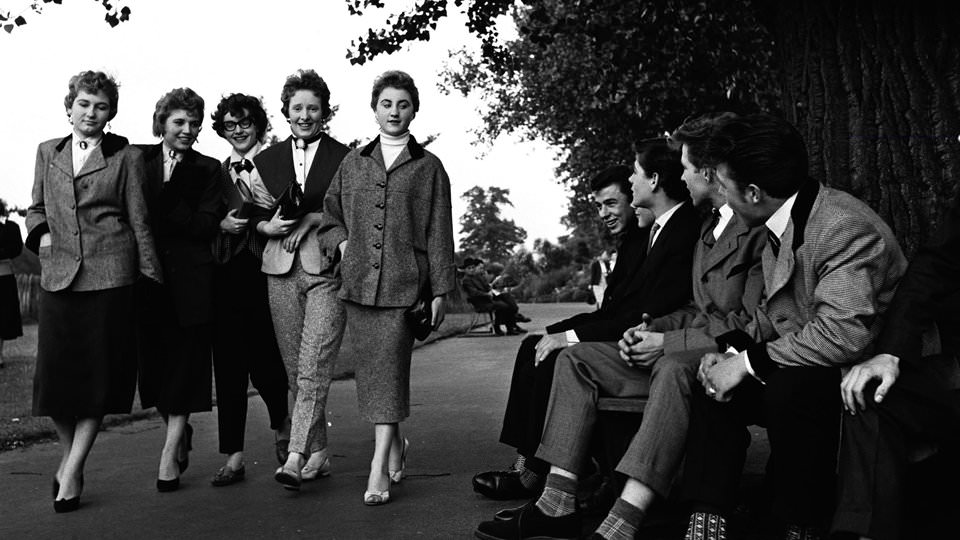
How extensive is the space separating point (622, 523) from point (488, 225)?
5868 centimetres

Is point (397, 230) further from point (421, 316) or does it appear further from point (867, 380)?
point (867, 380)

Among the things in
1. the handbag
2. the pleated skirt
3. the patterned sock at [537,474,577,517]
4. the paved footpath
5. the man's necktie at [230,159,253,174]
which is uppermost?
the man's necktie at [230,159,253,174]

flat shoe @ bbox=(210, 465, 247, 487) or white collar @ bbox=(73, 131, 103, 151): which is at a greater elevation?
white collar @ bbox=(73, 131, 103, 151)

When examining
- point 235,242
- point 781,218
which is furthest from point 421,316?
point 781,218

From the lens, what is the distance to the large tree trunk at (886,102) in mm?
5406

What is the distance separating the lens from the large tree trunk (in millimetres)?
5406

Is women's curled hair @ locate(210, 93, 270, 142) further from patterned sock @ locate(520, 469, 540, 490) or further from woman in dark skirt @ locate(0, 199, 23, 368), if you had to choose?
woman in dark skirt @ locate(0, 199, 23, 368)

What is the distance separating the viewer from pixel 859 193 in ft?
18.4

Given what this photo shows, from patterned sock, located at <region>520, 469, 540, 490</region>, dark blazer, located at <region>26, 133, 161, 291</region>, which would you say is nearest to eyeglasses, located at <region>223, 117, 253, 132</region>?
dark blazer, located at <region>26, 133, 161, 291</region>

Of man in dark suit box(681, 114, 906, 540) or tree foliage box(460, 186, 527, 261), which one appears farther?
tree foliage box(460, 186, 527, 261)

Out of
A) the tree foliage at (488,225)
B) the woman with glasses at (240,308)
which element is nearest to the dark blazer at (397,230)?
the woman with glasses at (240,308)

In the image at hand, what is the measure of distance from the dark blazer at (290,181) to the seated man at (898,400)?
329 centimetres

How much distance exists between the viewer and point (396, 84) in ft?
18.4

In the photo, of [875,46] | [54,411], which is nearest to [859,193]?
[875,46]
